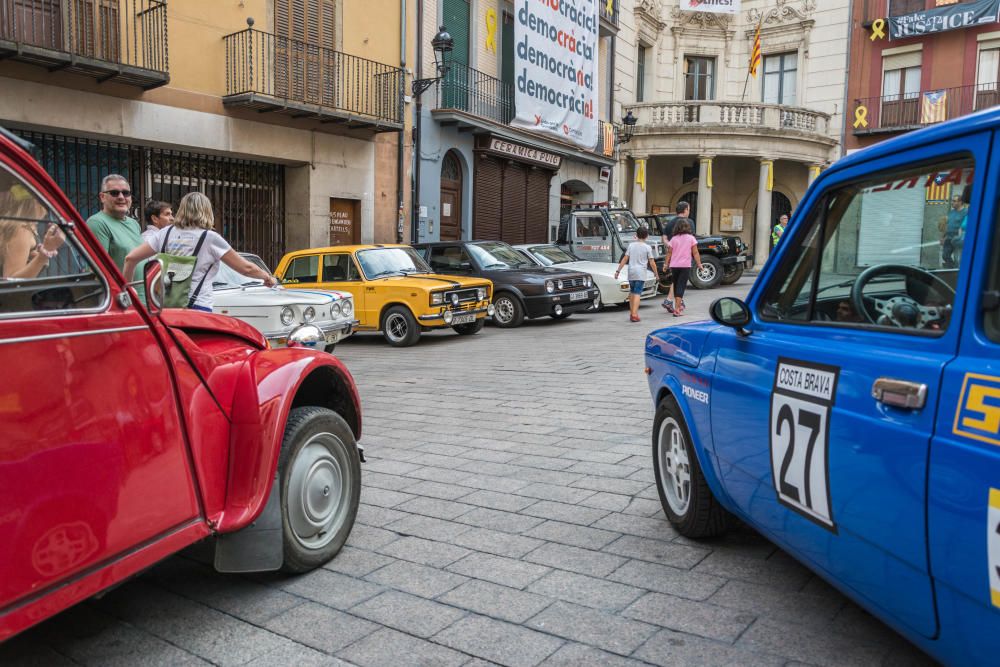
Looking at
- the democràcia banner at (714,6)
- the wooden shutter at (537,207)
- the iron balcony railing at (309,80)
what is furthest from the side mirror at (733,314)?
the democràcia banner at (714,6)

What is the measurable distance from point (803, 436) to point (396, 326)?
10.4m

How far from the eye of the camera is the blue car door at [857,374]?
2076 mm

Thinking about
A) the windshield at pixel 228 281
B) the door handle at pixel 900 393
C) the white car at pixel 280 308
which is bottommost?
the white car at pixel 280 308

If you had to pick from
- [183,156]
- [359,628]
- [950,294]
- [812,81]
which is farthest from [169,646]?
[812,81]

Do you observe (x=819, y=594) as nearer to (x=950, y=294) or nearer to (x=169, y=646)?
(x=950, y=294)

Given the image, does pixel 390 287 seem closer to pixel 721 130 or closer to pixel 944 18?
pixel 721 130

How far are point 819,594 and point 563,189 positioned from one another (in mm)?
25592

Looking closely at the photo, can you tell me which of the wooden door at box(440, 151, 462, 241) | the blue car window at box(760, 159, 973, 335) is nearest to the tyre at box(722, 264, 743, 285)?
the wooden door at box(440, 151, 462, 241)

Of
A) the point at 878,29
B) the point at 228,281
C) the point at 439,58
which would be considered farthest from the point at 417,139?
the point at 878,29

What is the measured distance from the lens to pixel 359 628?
2941 millimetres

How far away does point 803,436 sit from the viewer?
2.54m

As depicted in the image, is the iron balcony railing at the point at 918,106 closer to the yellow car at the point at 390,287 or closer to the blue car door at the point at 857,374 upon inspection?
the yellow car at the point at 390,287

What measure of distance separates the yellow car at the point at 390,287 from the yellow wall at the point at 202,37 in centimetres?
430

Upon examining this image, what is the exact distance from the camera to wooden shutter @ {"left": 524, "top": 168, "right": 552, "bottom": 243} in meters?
25.4
